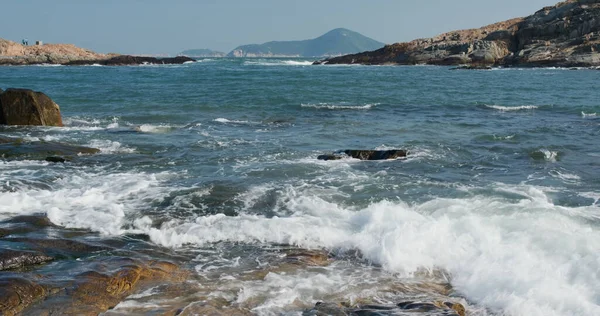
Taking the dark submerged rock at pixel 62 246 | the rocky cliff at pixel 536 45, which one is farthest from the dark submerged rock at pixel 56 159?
the rocky cliff at pixel 536 45

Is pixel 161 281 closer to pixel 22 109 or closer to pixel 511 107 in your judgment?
pixel 22 109

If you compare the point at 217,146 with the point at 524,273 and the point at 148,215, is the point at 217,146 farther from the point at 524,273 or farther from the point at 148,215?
the point at 524,273

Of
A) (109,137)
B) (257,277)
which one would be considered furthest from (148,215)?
(109,137)

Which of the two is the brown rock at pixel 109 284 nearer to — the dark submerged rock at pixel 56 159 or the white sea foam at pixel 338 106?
the dark submerged rock at pixel 56 159

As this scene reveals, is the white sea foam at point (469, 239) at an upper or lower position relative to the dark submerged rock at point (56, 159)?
lower

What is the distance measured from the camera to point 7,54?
90.6 metres

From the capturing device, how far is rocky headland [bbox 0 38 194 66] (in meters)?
86.2

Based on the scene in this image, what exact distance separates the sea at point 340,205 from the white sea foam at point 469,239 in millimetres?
27

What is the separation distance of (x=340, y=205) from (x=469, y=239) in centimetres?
282

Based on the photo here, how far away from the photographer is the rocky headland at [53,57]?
3396 inches

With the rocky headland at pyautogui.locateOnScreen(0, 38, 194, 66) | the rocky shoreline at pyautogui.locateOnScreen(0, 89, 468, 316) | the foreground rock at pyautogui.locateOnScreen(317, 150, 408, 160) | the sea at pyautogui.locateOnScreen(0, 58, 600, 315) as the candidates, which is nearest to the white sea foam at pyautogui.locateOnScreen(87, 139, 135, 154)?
the sea at pyautogui.locateOnScreen(0, 58, 600, 315)

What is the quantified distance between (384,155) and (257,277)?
7920 mm

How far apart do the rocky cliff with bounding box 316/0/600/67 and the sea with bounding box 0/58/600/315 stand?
190 feet

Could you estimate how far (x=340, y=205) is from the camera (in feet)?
33.6
